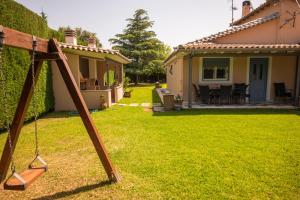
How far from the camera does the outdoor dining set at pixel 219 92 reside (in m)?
11.7

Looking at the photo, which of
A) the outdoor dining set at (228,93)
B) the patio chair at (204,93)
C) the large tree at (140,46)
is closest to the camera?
the patio chair at (204,93)

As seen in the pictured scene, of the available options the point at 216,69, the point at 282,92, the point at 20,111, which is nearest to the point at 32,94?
the point at 20,111

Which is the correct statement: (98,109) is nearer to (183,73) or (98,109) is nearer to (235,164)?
(183,73)

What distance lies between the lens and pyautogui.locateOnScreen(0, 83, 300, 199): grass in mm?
3514

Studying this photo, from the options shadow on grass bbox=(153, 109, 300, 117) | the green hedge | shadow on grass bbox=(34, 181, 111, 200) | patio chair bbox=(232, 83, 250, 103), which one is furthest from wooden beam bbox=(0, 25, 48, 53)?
patio chair bbox=(232, 83, 250, 103)

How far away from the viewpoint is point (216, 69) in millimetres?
12461

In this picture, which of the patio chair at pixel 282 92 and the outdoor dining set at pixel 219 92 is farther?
the patio chair at pixel 282 92

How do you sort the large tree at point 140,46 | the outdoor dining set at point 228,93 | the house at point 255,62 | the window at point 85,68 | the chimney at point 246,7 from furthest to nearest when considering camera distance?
1. the large tree at point 140,46
2. the chimney at point 246,7
3. the window at point 85,68
4. the house at point 255,62
5. the outdoor dining set at point 228,93

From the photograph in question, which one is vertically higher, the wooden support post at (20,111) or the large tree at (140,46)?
the large tree at (140,46)

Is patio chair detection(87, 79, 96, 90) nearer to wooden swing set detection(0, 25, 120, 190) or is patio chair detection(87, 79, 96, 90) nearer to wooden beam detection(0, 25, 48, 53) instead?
wooden swing set detection(0, 25, 120, 190)

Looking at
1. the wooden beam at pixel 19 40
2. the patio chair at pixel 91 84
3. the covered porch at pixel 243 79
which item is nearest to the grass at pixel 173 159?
the wooden beam at pixel 19 40

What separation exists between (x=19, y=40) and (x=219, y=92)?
34.2ft

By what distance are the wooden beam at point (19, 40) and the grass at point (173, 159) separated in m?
2.32

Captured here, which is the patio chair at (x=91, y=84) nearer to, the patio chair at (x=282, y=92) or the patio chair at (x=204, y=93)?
the patio chair at (x=204, y=93)
